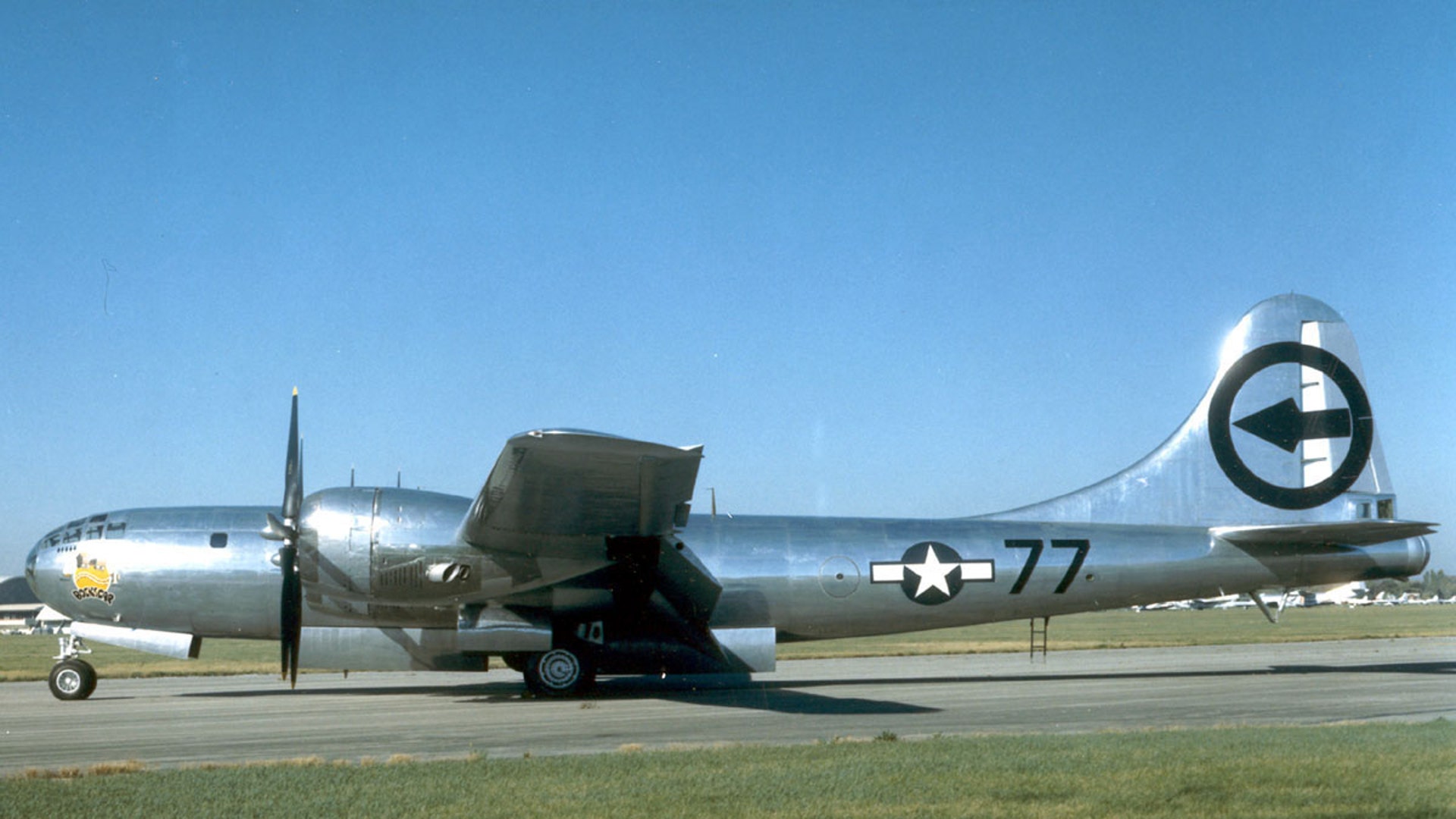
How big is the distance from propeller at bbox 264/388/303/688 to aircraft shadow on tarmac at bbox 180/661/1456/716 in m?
2.47

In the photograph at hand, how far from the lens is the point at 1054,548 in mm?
17656

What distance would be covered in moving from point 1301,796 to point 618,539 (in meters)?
9.11

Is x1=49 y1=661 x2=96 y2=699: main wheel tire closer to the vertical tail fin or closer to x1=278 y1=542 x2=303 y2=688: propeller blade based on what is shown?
x1=278 y1=542 x2=303 y2=688: propeller blade

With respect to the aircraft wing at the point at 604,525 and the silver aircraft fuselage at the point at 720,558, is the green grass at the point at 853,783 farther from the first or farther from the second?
the silver aircraft fuselage at the point at 720,558

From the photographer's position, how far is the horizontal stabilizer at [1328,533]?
16844 mm

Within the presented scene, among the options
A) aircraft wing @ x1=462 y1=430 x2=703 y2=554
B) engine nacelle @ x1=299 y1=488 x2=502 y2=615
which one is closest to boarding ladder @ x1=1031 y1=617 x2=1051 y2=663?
aircraft wing @ x1=462 y1=430 x2=703 y2=554

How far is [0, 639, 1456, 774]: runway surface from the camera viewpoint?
36.7 ft

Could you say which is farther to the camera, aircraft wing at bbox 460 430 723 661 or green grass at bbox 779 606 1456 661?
green grass at bbox 779 606 1456 661

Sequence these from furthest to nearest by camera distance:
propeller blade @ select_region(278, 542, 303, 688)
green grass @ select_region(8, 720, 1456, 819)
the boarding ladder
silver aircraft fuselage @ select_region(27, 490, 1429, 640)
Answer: the boarding ladder, silver aircraft fuselage @ select_region(27, 490, 1429, 640), propeller blade @ select_region(278, 542, 303, 688), green grass @ select_region(8, 720, 1456, 819)

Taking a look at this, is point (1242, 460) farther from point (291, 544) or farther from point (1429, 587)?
point (1429, 587)

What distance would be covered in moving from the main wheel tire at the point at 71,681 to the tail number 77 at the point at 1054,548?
13606mm

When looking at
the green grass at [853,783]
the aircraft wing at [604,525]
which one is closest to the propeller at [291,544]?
the aircraft wing at [604,525]

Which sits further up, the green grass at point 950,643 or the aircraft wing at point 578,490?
the aircraft wing at point 578,490

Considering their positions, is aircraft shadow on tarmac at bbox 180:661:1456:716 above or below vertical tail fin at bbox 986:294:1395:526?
below
